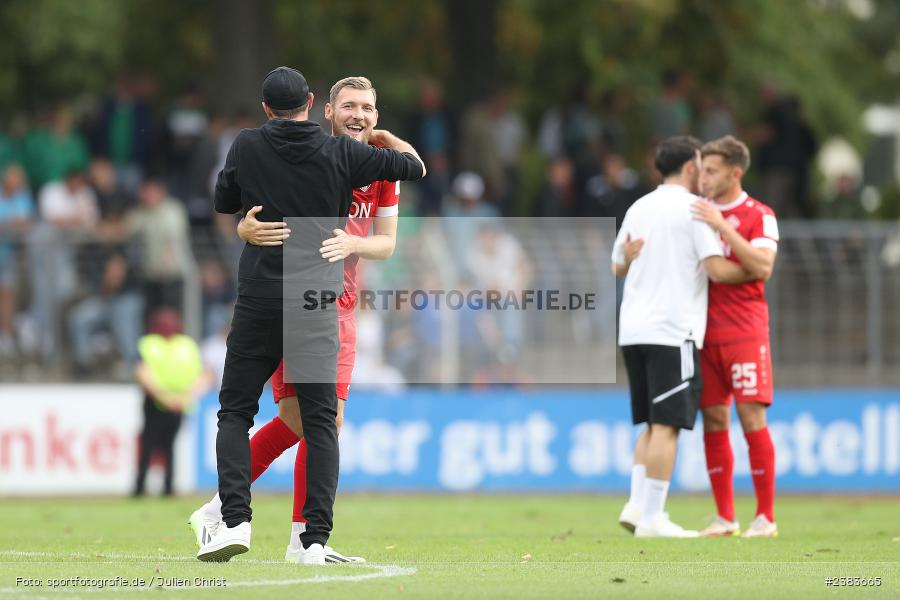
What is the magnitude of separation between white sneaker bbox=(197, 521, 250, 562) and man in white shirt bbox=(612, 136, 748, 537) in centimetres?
335

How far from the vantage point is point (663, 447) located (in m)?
10.2

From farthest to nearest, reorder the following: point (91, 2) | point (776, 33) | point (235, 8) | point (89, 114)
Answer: point (776, 33)
point (91, 2)
point (235, 8)
point (89, 114)

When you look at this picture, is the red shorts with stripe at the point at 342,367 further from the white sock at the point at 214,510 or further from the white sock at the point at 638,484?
the white sock at the point at 638,484

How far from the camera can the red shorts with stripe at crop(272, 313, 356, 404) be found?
821 cm

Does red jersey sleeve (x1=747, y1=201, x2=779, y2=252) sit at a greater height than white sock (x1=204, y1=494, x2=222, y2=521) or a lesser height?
greater

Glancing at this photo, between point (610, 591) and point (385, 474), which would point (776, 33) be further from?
point (610, 591)

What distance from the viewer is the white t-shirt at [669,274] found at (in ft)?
33.6

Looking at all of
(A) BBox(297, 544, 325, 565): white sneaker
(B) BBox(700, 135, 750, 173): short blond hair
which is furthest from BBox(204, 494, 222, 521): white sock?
(B) BBox(700, 135, 750, 173): short blond hair

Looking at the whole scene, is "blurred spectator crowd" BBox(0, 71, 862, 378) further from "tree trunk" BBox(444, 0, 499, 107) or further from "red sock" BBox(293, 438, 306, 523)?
"red sock" BBox(293, 438, 306, 523)

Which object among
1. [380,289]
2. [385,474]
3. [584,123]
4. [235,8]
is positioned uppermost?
[235,8]

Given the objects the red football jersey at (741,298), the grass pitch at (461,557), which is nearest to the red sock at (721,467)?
the grass pitch at (461,557)

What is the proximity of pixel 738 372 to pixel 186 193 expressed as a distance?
1016cm

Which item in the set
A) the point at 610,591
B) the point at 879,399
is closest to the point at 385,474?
the point at 879,399

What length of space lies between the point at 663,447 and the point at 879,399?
7.55m
